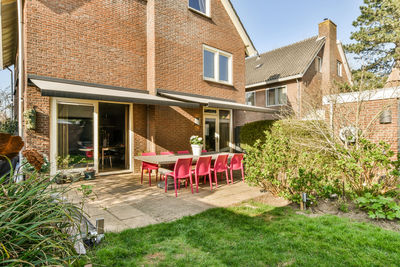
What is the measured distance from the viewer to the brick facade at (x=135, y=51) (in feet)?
27.9

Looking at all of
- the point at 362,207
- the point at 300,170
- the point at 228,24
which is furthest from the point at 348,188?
the point at 228,24

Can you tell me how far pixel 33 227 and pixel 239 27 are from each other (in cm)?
1557

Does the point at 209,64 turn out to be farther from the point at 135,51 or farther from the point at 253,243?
the point at 253,243

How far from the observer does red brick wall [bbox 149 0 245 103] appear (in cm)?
1140

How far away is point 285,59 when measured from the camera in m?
22.5

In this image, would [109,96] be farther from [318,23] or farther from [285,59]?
[318,23]

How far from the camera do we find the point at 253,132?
13719mm

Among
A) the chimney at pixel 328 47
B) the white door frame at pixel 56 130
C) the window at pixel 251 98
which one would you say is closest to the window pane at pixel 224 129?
the white door frame at pixel 56 130

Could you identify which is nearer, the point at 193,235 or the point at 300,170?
the point at 193,235

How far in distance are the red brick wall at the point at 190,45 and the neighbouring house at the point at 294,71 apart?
22.5 feet

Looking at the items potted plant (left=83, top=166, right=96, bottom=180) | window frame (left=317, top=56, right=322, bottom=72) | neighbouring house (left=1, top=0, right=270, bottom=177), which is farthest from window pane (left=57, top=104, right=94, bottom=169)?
window frame (left=317, top=56, right=322, bottom=72)

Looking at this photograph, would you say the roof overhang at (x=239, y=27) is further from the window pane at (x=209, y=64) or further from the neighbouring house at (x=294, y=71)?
the neighbouring house at (x=294, y=71)

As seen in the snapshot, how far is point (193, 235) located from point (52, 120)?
7.32m

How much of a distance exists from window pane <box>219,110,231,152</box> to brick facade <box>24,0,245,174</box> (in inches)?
44.2
